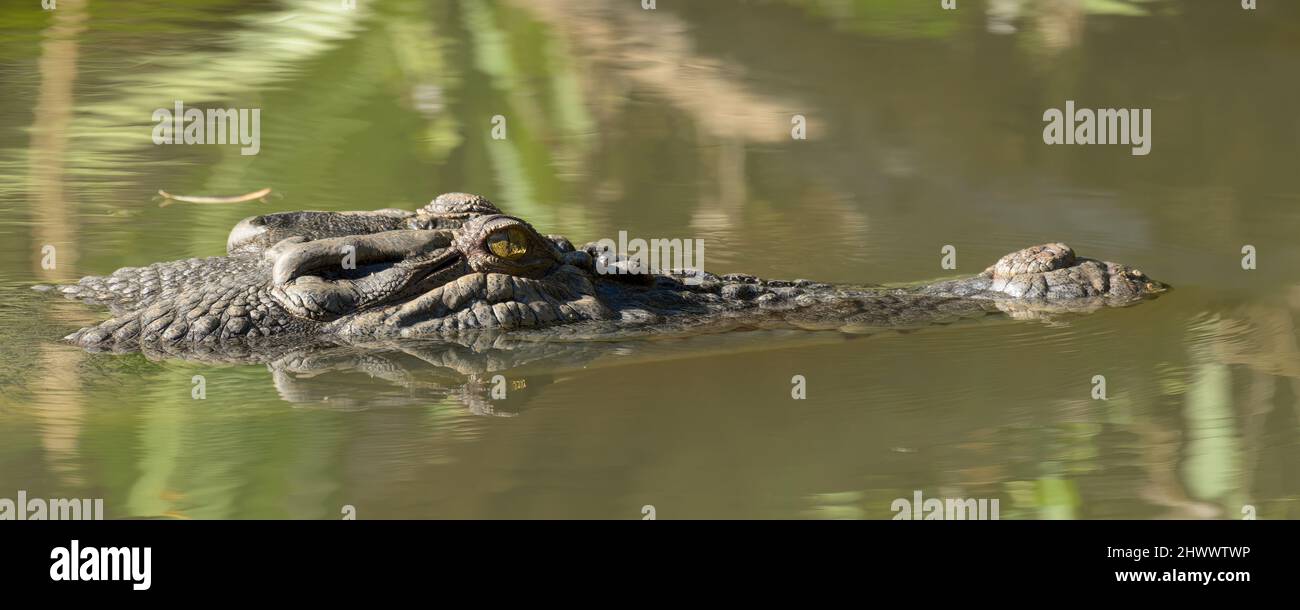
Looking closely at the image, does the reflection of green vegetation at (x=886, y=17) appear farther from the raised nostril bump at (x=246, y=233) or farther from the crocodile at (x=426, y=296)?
the raised nostril bump at (x=246, y=233)

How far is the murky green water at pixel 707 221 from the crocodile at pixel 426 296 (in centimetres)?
23

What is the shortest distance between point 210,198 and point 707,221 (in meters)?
2.95

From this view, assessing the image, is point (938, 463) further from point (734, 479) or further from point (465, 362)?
point (465, 362)

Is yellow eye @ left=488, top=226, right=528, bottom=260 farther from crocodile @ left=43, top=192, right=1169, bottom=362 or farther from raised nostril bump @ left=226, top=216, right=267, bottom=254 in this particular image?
raised nostril bump @ left=226, top=216, right=267, bottom=254

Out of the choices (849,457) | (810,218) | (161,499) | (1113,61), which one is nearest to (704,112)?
(810,218)

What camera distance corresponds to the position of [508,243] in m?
6.37

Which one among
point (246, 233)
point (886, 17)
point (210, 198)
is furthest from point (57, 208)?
point (886, 17)

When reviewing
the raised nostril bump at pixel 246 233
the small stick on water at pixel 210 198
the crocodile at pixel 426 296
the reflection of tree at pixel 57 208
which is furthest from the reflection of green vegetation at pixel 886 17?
the raised nostril bump at pixel 246 233

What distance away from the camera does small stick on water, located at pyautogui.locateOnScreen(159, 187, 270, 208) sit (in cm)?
924

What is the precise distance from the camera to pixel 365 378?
5945mm

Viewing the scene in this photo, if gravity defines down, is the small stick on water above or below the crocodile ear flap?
below

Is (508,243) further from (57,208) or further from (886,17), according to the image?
(886,17)

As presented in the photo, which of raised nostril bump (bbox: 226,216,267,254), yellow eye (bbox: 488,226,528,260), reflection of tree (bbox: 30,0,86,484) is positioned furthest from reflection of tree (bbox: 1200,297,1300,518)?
raised nostril bump (bbox: 226,216,267,254)

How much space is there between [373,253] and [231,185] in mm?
3707
